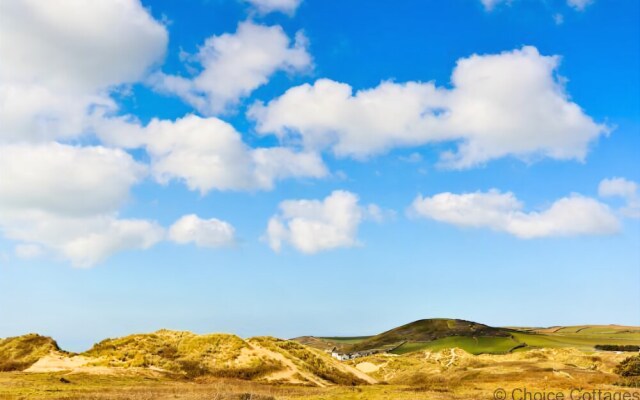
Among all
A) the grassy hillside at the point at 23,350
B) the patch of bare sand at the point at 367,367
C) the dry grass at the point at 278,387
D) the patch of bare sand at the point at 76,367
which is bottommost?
the patch of bare sand at the point at 367,367

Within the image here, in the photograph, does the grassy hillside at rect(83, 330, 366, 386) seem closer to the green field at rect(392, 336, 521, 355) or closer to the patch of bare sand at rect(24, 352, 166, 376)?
the patch of bare sand at rect(24, 352, 166, 376)

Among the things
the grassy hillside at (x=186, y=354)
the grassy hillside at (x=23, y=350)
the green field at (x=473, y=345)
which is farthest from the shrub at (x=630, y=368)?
the grassy hillside at (x=23, y=350)

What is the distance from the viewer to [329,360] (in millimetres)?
74562

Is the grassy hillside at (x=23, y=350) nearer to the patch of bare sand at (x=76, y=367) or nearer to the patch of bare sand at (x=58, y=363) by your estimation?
the patch of bare sand at (x=58, y=363)

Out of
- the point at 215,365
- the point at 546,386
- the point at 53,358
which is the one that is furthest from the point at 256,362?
the point at 546,386

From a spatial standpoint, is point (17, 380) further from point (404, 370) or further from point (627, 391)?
point (404, 370)

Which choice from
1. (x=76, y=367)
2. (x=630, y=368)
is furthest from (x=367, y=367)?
(x=76, y=367)

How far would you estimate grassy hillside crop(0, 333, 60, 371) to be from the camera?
63.4 m

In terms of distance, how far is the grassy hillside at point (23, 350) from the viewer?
Answer: 2495 inches

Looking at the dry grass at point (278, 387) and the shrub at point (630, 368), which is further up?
the dry grass at point (278, 387)

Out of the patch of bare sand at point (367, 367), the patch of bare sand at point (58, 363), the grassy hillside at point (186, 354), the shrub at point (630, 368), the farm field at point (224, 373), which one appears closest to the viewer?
the farm field at point (224, 373)

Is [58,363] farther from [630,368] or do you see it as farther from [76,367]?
[630,368]

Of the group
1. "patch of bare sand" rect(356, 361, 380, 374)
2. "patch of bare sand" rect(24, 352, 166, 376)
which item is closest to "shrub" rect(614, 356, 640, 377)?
"patch of bare sand" rect(356, 361, 380, 374)

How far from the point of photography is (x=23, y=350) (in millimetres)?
69188
